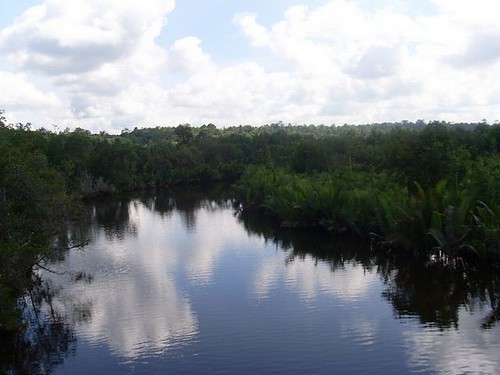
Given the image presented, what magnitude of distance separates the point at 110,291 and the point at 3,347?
15.8 feet

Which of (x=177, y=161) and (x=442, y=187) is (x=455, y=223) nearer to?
(x=442, y=187)

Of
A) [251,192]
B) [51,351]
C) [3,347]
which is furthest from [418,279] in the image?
[251,192]

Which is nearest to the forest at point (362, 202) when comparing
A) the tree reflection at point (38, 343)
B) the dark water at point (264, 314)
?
the tree reflection at point (38, 343)

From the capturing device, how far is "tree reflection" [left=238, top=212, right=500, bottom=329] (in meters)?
14.6

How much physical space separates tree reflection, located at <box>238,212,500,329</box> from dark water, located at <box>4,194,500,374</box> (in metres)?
0.05

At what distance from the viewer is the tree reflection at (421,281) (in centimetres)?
1462

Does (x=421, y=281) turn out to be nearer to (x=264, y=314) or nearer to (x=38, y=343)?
(x=264, y=314)

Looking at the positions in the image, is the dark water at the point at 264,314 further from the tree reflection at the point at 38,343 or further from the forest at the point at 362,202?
the forest at the point at 362,202

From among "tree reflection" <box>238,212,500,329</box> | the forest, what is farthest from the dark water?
the forest

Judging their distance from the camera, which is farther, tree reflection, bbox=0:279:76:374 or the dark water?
tree reflection, bbox=0:279:76:374

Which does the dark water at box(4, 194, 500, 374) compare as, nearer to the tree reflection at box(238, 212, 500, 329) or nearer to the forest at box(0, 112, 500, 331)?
the tree reflection at box(238, 212, 500, 329)

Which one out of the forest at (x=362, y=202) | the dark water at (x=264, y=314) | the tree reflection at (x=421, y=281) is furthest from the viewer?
the forest at (x=362, y=202)

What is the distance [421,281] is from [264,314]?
5947mm

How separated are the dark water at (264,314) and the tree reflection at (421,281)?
47 mm
